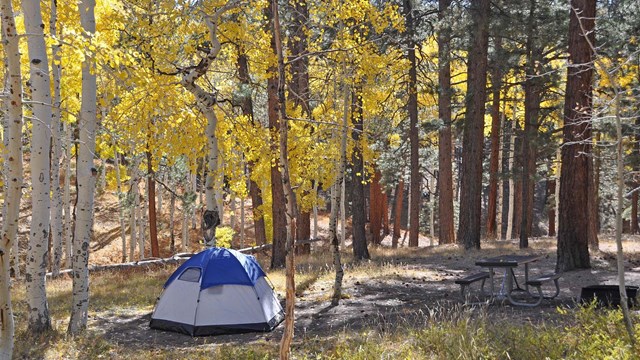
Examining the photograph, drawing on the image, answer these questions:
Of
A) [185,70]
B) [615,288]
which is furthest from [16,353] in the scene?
[615,288]

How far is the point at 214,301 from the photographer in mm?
9977

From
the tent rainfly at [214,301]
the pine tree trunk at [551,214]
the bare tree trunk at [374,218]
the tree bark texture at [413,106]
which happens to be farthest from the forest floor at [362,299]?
the pine tree trunk at [551,214]

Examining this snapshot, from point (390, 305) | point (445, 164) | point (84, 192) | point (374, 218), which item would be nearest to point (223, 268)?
point (84, 192)

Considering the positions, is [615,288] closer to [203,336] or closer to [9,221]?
[203,336]

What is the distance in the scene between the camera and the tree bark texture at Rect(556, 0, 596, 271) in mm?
11930

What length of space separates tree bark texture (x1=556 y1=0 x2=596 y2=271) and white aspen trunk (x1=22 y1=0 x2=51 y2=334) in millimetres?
9346

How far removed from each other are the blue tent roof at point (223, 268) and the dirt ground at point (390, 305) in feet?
2.94

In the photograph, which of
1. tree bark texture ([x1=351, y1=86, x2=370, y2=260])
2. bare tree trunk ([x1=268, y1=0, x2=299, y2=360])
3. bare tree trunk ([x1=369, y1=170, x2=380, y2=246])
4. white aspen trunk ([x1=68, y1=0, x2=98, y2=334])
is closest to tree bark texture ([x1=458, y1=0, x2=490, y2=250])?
tree bark texture ([x1=351, y1=86, x2=370, y2=260])

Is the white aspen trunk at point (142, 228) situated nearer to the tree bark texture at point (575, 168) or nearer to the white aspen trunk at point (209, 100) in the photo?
the white aspen trunk at point (209, 100)

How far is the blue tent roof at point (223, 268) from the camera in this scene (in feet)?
32.9

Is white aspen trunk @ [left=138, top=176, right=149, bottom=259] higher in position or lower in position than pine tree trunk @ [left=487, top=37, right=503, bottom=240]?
lower

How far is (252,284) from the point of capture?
10031 millimetres

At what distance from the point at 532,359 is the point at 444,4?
1542 centimetres

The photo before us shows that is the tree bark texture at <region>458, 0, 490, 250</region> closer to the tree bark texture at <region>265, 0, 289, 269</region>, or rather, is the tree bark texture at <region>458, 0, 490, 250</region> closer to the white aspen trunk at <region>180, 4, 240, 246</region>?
the tree bark texture at <region>265, 0, 289, 269</region>
